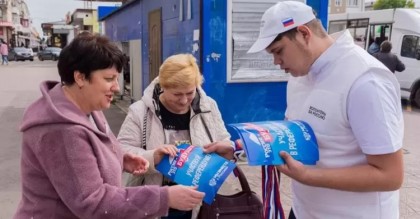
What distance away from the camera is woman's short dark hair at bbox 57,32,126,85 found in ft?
5.54

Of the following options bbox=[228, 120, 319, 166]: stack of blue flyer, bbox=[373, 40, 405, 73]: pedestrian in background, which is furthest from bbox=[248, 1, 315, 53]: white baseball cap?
bbox=[373, 40, 405, 73]: pedestrian in background

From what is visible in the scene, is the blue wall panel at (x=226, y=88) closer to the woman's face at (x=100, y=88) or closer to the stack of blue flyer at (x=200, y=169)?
the stack of blue flyer at (x=200, y=169)

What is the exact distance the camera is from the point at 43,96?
1680 millimetres

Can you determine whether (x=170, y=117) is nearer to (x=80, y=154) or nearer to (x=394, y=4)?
(x=80, y=154)

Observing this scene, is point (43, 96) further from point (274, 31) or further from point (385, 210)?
point (385, 210)

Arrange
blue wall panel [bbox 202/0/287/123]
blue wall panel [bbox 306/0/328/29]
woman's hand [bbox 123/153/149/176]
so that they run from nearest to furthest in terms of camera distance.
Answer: woman's hand [bbox 123/153/149/176] → blue wall panel [bbox 202/0/287/123] → blue wall panel [bbox 306/0/328/29]

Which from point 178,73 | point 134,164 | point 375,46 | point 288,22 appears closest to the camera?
point 288,22

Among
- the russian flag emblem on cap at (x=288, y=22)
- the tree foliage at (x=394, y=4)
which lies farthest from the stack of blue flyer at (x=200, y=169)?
the tree foliage at (x=394, y=4)

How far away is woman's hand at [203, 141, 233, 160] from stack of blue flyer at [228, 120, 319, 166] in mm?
508

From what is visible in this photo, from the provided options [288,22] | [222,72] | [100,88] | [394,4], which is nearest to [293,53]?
[288,22]

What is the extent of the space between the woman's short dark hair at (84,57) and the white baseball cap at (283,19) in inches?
24.2

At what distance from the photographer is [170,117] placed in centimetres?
263

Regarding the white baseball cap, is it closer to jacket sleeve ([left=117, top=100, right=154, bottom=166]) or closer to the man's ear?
the man's ear

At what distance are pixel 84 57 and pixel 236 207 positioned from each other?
3.87 ft
